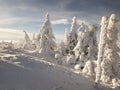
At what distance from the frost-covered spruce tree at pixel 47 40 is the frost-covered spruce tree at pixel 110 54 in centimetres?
2804

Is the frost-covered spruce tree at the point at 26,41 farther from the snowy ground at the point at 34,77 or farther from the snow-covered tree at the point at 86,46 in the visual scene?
the snowy ground at the point at 34,77

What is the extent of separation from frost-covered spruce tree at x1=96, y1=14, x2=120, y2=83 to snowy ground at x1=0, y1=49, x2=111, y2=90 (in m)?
5.58

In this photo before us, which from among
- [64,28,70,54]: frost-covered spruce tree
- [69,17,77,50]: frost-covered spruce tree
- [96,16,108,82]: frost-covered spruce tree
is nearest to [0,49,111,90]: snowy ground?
[96,16,108,82]: frost-covered spruce tree

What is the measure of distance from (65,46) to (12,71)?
144 feet

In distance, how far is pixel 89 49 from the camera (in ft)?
184

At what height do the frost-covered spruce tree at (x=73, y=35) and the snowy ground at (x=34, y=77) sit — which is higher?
the frost-covered spruce tree at (x=73, y=35)

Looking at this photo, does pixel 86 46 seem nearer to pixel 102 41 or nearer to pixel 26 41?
pixel 102 41

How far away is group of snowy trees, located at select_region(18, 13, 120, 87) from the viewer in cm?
3294

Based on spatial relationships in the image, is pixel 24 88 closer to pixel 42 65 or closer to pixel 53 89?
pixel 53 89

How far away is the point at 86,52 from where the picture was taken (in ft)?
187

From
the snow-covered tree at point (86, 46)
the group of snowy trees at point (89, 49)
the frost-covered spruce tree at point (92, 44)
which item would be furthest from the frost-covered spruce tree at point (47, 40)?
the frost-covered spruce tree at point (92, 44)

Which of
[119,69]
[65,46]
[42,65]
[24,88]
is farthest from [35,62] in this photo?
[65,46]

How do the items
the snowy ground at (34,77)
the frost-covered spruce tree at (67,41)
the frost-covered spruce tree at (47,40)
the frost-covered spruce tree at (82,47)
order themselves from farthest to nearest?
the frost-covered spruce tree at (67,41) → the frost-covered spruce tree at (47,40) → the frost-covered spruce tree at (82,47) → the snowy ground at (34,77)

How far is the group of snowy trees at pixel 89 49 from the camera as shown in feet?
108
